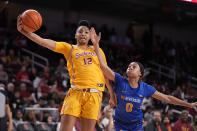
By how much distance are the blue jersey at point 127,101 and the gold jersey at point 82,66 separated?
29 cm

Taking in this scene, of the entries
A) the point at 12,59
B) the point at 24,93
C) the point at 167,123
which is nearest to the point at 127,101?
the point at 167,123

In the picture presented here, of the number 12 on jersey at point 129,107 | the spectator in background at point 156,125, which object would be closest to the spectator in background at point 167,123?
the spectator in background at point 156,125

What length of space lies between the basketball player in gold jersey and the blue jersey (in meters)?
0.17

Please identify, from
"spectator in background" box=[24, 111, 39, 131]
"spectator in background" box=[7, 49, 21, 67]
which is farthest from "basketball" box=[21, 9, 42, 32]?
"spectator in background" box=[7, 49, 21, 67]

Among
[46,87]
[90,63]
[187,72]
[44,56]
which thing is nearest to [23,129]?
[46,87]

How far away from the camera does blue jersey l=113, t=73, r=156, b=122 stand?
200 inches

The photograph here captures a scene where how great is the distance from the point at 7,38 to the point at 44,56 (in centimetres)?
175

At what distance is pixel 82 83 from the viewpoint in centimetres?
504

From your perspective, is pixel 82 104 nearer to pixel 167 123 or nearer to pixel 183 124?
pixel 183 124

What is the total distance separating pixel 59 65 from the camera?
13781mm

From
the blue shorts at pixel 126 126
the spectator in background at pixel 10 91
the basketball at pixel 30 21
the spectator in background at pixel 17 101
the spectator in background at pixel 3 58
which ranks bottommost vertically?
the blue shorts at pixel 126 126

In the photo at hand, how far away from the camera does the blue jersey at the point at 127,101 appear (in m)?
5.09

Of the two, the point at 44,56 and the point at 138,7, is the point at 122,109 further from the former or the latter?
the point at 138,7

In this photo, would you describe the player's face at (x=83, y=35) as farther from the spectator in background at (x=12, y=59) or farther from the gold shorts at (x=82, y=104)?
the spectator in background at (x=12, y=59)
